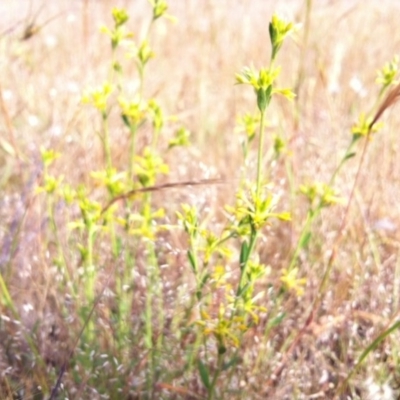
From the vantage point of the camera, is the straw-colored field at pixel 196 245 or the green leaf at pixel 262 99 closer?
the green leaf at pixel 262 99

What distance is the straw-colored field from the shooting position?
4.40 feet

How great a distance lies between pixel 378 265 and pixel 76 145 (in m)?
1.15

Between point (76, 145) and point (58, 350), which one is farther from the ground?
point (76, 145)

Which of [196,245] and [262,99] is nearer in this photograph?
[262,99]

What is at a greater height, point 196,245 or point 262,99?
point 262,99

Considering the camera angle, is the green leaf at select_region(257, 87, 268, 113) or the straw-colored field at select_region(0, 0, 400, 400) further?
the straw-colored field at select_region(0, 0, 400, 400)

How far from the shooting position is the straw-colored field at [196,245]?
1341 millimetres

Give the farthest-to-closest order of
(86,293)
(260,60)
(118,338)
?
(260,60) → (86,293) → (118,338)

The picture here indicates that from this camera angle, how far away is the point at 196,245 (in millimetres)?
1295

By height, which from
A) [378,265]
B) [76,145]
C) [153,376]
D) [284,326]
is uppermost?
[76,145]

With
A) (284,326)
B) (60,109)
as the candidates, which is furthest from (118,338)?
(60,109)

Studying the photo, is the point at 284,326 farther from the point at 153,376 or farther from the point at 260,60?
the point at 260,60

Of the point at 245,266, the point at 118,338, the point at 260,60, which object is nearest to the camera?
the point at 245,266

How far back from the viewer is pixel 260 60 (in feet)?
11.2
